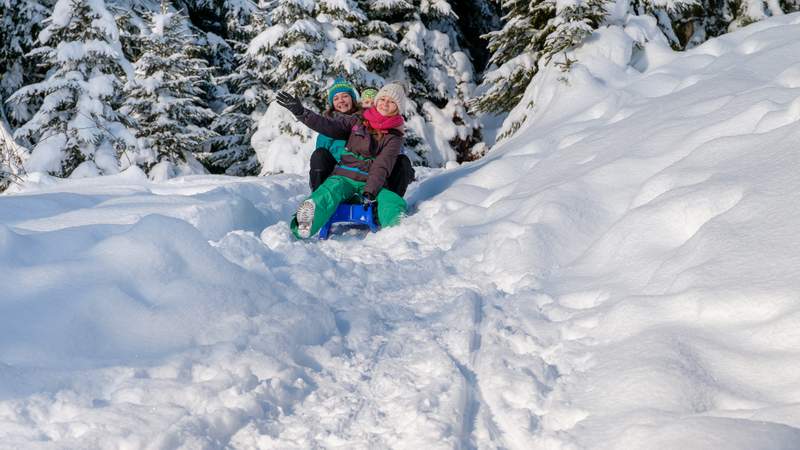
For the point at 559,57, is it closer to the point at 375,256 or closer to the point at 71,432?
the point at 375,256

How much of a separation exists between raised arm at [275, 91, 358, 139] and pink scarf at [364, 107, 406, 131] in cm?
23

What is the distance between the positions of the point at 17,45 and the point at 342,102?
10.5 m

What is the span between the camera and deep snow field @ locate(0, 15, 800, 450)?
1.75 meters

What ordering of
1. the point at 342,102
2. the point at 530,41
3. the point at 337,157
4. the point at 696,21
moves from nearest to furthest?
the point at 342,102 → the point at 337,157 → the point at 530,41 → the point at 696,21

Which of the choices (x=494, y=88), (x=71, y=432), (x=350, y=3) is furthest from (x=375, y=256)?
(x=350, y=3)

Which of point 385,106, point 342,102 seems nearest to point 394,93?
point 385,106

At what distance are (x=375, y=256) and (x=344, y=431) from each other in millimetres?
1958

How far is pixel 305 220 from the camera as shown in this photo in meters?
4.01

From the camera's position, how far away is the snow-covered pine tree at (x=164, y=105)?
11.8 metres

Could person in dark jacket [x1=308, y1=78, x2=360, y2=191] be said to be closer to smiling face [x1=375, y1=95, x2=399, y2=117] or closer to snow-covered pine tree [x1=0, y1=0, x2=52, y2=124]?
smiling face [x1=375, y1=95, x2=399, y2=117]

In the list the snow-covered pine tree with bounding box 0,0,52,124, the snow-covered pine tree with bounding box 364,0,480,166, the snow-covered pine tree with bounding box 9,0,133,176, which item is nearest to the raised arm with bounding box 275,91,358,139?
the snow-covered pine tree with bounding box 364,0,480,166

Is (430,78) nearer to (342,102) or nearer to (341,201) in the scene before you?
(342,102)

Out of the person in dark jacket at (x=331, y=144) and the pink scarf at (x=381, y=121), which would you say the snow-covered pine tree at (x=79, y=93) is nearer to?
the person in dark jacket at (x=331, y=144)

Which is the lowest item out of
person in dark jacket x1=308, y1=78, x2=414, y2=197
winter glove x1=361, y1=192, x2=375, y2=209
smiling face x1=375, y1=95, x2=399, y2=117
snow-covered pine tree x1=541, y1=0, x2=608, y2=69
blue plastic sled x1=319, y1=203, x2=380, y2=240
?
blue plastic sled x1=319, y1=203, x2=380, y2=240
